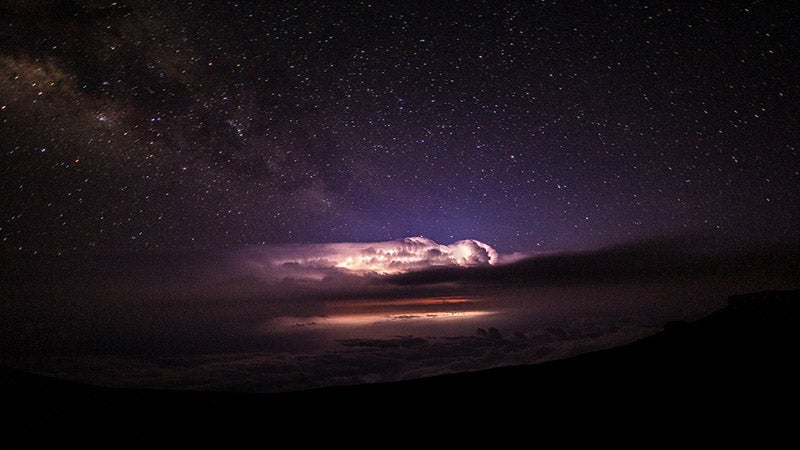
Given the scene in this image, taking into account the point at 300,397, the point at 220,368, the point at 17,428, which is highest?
the point at 300,397

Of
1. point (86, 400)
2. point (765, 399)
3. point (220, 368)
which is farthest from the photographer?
point (220, 368)

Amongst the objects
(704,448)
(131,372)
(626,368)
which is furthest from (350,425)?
(131,372)

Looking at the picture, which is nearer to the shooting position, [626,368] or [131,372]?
[626,368]

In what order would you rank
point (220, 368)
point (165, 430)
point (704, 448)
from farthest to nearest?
point (220, 368)
point (165, 430)
point (704, 448)

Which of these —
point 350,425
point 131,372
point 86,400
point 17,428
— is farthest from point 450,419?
point 131,372

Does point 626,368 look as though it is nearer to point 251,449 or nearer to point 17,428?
point 251,449

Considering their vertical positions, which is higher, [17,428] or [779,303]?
[779,303]

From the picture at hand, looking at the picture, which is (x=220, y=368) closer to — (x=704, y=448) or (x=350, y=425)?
(x=350, y=425)
